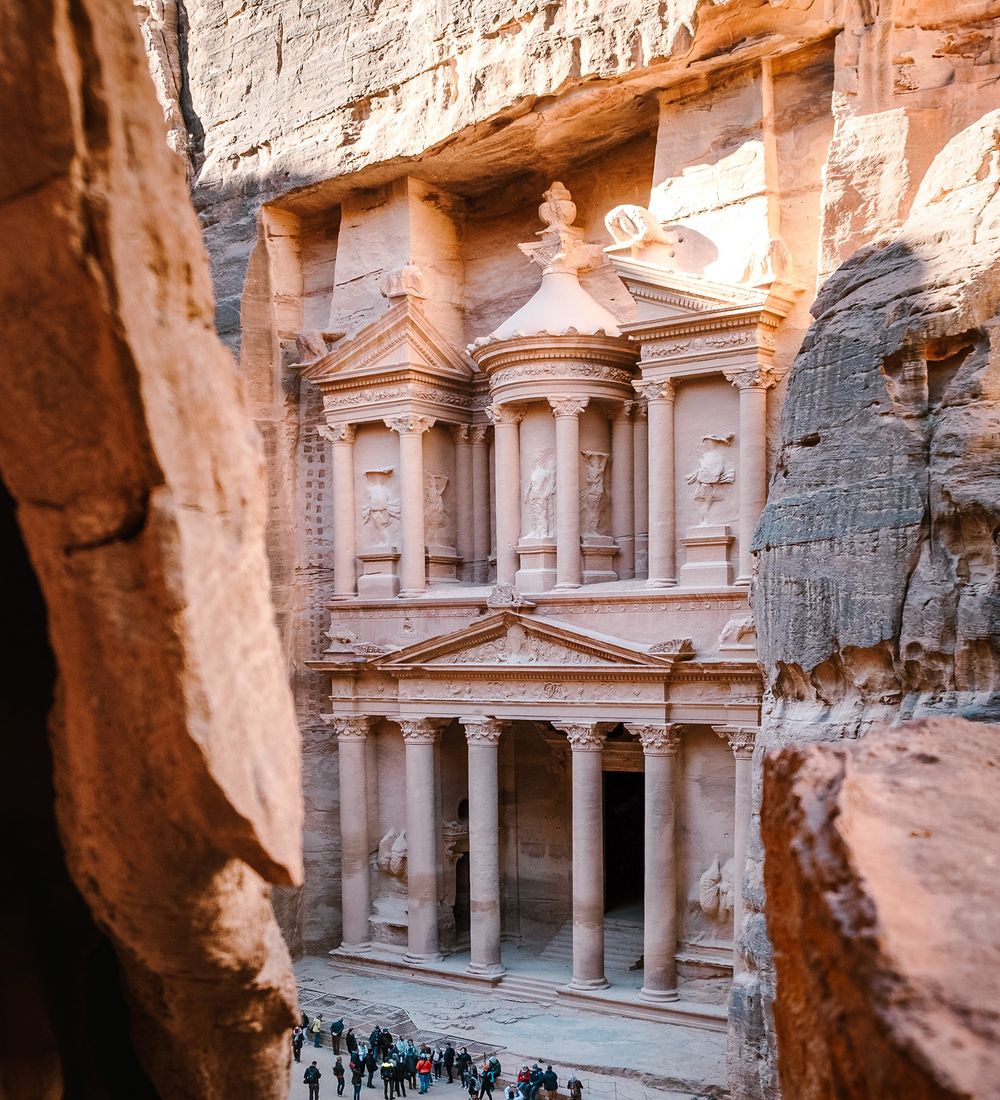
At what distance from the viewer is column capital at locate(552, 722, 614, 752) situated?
17.2 meters

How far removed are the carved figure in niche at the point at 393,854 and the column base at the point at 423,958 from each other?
1320 mm

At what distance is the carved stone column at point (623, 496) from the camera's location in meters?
18.9

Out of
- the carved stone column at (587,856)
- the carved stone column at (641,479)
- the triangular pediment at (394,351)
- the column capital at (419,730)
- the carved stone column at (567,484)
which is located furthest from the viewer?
the triangular pediment at (394,351)

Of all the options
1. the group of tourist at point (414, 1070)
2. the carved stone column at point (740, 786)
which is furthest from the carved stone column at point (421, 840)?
the carved stone column at point (740, 786)

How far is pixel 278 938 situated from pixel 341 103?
18771 mm

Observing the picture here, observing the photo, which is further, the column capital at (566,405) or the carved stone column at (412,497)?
the carved stone column at (412,497)

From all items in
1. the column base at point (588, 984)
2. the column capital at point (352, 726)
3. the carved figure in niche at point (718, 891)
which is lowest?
the column base at point (588, 984)

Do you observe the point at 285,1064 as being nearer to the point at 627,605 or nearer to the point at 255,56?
the point at 627,605

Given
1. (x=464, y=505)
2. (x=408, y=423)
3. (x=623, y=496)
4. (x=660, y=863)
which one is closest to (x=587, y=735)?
(x=660, y=863)

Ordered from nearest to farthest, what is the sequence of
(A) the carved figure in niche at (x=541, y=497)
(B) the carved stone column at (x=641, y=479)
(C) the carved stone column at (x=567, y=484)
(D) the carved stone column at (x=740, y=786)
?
(D) the carved stone column at (x=740, y=786)
(C) the carved stone column at (x=567, y=484)
(A) the carved figure in niche at (x=541, y=497)
(B) the carved stone column at (x=641, y=479)

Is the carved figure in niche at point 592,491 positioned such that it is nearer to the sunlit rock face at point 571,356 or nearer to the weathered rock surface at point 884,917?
the sunlit rock face at point 571,356

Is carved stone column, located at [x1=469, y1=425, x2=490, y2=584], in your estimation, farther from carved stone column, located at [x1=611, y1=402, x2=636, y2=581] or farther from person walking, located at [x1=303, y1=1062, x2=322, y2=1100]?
→ person walking, located at [x1=303, y1=1062, x2=322, y2=1100]

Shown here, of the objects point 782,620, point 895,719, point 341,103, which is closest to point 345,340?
point 341,103

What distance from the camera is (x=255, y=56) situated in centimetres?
2089
